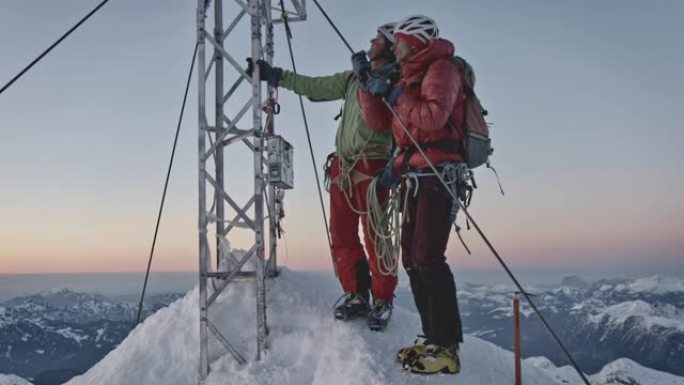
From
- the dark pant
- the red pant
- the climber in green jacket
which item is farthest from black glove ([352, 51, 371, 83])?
the dark pant

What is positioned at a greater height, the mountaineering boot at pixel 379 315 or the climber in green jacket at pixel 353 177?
the climber in green jacket at pixel 353 177

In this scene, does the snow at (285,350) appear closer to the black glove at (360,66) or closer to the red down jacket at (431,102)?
the red down jacket at (431,102)

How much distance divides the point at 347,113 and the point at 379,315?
2.12m

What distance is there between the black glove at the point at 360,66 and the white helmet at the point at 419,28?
508 millimetres

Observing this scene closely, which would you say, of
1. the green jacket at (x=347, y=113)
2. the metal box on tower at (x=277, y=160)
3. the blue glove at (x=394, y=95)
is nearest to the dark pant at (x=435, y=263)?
the blue glove at (x=394, y=95)

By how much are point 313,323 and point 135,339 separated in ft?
6.56

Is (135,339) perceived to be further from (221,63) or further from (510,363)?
(510,363)

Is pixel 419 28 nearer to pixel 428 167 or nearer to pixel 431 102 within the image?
pixel 431 102

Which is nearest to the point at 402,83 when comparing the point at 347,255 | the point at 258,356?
the point at 347,255

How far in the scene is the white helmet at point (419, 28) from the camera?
5098 mm

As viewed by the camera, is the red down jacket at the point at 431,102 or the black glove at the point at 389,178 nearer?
the red down jacket at the point at 431,102

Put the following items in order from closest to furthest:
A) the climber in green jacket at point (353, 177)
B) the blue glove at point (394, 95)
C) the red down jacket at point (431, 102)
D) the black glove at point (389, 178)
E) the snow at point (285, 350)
Result: 1. the red down jacket at point (431, 102)
2. the blue glove at point (394, 95)
3. the black glove at point (389, 178)
4. the snow at point (285, 350)
5. the climber in green jacket at point (353, 177)

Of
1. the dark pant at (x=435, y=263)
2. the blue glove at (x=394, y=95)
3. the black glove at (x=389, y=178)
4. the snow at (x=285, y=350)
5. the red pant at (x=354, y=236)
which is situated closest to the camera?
the dark pant at (x=435, y=263)

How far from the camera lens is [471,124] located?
5.12m
